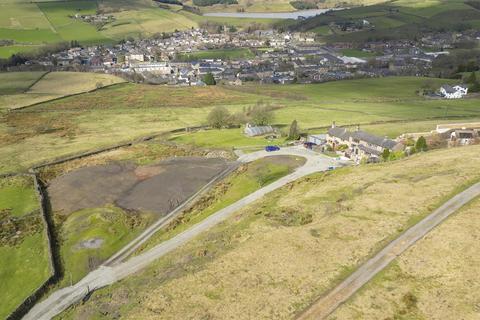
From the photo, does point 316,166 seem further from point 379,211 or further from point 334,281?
point 334,281

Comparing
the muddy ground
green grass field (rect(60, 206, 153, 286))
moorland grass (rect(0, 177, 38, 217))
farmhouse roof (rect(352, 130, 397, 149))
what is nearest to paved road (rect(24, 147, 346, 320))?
green grass field (rect(60, 206, 153, 286))

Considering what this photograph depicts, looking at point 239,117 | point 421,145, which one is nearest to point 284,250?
point 421,145

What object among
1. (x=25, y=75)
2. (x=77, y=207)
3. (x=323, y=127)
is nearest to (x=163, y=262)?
(x=77, y=207)

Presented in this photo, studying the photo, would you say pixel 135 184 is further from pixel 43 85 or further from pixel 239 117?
pixel 43 85

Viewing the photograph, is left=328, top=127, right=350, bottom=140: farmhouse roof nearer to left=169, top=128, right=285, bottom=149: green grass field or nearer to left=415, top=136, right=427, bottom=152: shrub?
left=169, top=128, right=285, bottom=149: green grass field

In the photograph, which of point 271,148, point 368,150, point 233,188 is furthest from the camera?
point 271,148

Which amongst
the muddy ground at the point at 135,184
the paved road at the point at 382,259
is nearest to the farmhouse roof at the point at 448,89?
the muddy ground at the point at 135,184
